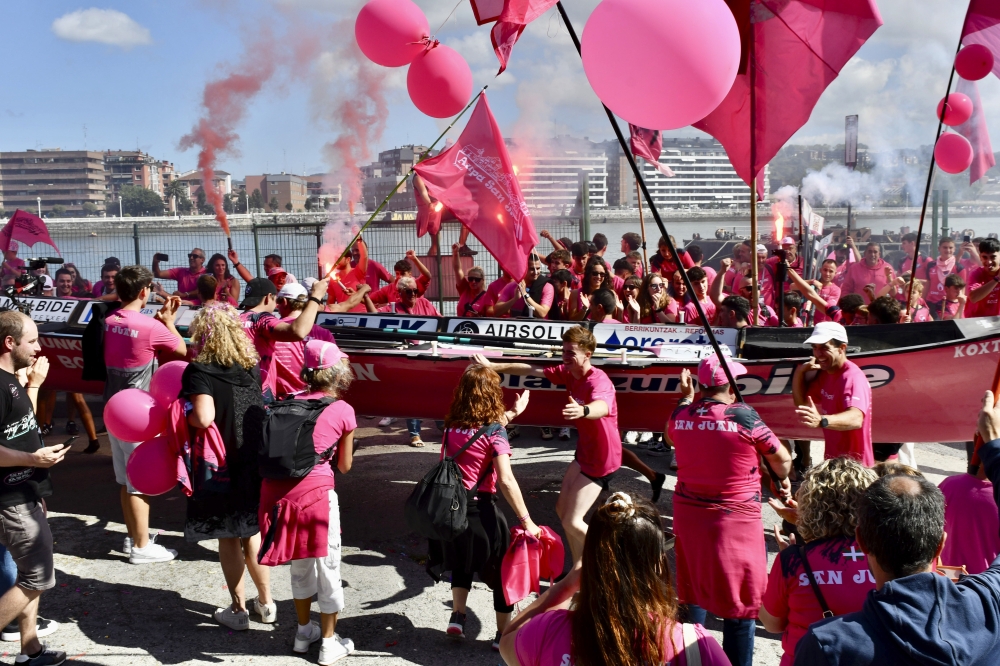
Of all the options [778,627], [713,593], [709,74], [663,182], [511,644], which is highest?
[663,182]

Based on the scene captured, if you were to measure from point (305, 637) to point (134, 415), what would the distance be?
150cm

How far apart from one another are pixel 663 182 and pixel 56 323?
10423 cm

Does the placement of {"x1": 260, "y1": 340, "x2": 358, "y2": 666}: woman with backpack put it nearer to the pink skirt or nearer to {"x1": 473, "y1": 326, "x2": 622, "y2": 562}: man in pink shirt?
{"x1": 473, "y1": 326, "x2": 622, "y2": 562}: man in pink shirt

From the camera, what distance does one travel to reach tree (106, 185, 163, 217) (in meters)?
75.2

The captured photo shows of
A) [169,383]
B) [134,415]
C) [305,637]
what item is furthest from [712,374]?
[134,415]

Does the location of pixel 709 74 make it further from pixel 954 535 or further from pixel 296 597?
pixel 296 597

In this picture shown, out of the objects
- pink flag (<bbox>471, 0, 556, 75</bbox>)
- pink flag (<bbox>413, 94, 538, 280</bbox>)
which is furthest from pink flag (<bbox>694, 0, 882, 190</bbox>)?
pink flag (<bbox>471, 0, 556, 75</bbox>)

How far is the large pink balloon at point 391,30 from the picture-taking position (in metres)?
6.89

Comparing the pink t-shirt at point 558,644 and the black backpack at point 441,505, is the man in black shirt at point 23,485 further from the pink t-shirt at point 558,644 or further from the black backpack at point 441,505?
the pink t-shirt at point 558,644

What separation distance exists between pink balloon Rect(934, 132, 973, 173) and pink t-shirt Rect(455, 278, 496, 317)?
5090 millimetres

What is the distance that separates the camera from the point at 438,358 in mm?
6301

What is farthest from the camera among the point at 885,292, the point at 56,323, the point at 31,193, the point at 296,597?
the point at 31,193

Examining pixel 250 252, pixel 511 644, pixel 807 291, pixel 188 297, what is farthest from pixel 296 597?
pixel 250 252

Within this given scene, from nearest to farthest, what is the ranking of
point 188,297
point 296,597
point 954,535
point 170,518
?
point 954,535 → point 296,597 → point 170,518 → point 188,297
